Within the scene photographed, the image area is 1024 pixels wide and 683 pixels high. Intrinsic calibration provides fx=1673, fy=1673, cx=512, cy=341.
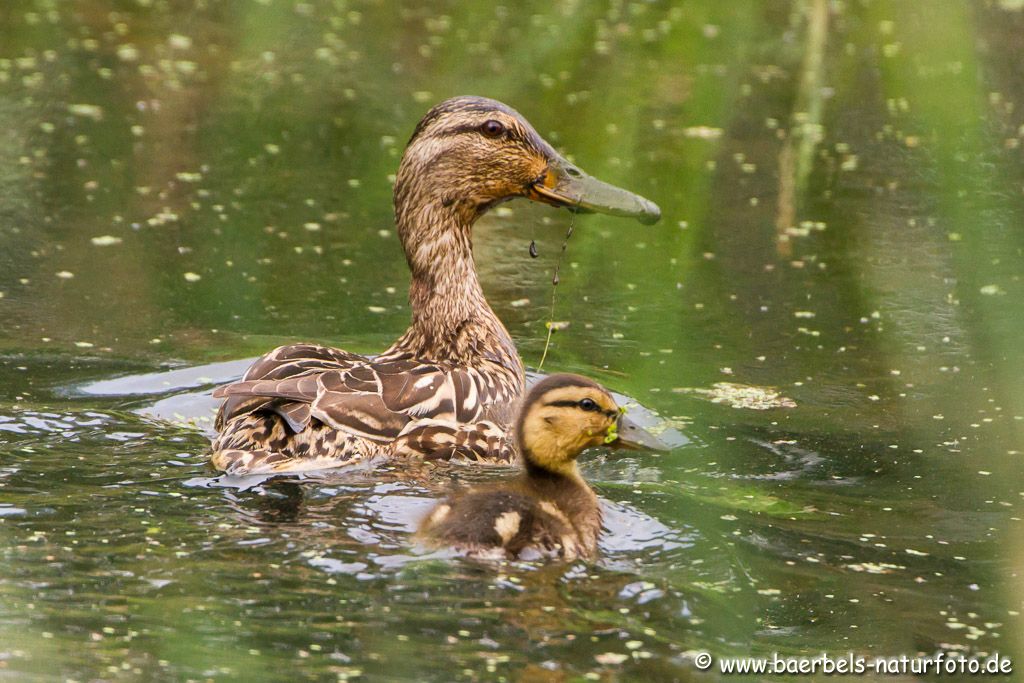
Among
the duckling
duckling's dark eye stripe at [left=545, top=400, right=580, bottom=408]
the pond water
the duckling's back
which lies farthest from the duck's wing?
the duckling's back

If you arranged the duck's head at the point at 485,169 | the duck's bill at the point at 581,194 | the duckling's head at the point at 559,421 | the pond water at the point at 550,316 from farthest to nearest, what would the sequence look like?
the duck's bill at the point at 581,194, the duck's head at the point at 485,169, the duckling's head at the point at 559,421, the pond water at the point at 550,316

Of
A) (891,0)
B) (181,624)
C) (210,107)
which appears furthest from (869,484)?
(891,0)

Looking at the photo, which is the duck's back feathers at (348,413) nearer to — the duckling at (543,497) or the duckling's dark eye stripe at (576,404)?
the duckling at (543,497)

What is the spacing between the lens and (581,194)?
7.12m

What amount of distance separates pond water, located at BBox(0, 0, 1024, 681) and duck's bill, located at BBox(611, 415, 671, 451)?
17 cm

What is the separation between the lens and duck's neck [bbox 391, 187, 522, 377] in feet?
22.4

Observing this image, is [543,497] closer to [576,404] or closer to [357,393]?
[576,404]

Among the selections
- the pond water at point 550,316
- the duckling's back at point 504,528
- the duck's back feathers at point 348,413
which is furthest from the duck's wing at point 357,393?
the duckling's back at point 504,528

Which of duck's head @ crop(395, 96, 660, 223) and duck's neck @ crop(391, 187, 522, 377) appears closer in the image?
duck's neck @ crop(391, 187, 522, 377)

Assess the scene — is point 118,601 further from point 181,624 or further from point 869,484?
point 869,484

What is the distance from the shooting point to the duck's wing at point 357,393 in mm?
6004

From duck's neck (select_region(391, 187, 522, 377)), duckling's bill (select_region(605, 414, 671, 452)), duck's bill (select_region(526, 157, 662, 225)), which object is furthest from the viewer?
duck's bill (select_region(526, 157, 662, 225))

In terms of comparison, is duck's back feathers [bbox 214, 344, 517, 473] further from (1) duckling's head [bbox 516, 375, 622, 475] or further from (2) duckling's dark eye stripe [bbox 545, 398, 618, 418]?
(2) duckling's dark eye stripe [bbox 545, 398, 618, 418]

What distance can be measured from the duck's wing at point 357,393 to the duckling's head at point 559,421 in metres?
0.52
